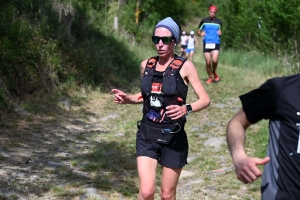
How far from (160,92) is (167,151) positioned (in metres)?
0.51

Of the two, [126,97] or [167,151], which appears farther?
[126,97]

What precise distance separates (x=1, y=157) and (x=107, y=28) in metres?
9.79

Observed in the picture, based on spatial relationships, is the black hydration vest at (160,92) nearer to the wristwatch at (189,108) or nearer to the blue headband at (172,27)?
the wristwatch at (189,108)

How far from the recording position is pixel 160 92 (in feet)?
15.7

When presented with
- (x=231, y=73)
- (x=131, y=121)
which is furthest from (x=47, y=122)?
(x=231, y=73)

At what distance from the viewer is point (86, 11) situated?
1552cm

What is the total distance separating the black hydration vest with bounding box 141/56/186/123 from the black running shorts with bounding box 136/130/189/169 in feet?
0.66

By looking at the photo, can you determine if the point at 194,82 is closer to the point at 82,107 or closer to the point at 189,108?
the point at 189,108

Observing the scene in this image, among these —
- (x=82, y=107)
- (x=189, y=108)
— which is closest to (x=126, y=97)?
(x=189, y=108)

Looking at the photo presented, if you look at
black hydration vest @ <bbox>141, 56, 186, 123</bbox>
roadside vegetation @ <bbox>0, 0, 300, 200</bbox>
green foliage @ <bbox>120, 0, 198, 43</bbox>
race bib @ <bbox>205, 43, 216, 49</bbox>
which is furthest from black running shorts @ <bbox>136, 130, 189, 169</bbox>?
green foliage @ <bbox>120, 0, 198, 43</bbox>

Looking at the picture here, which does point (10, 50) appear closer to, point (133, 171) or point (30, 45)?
point (30, 45)

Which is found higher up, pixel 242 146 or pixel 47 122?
pixel 242 146

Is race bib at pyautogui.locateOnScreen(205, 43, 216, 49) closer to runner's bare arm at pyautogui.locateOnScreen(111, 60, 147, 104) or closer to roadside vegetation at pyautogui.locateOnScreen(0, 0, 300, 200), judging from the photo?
roadside vegetation at pyautogui.locateOnScreen(0, 0, 300, 200)

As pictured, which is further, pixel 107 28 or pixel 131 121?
pixel 107 28
